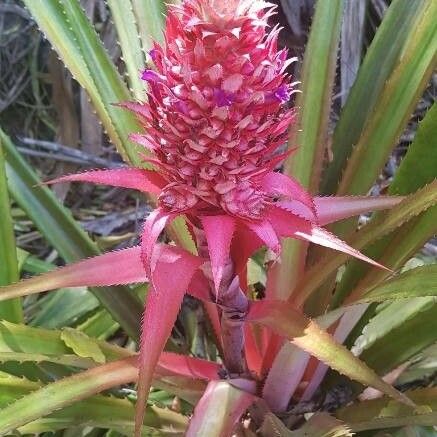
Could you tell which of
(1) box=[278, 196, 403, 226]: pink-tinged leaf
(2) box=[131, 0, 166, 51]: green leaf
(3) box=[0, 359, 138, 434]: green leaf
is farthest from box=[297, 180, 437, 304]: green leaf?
(2) box=[131, 0, 166, 51]: green leaf

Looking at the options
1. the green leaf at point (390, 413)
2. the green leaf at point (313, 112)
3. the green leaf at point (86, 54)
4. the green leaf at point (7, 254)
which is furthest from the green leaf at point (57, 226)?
the green leaf at point (390, 413)

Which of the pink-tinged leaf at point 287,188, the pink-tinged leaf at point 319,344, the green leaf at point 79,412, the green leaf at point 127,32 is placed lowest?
the green leaf at point 79,412

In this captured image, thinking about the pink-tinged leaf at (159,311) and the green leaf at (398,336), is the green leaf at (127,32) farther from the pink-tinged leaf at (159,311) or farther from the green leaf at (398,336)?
the green leaf at (398,336)

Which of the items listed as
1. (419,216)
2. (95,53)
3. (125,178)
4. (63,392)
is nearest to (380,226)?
(419,216)

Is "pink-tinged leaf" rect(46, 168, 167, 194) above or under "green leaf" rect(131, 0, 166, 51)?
under

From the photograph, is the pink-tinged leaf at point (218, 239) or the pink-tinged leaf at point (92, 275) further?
the pink-tinged leaf at point (92, 275)

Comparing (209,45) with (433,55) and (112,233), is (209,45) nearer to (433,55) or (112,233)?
(433,55)

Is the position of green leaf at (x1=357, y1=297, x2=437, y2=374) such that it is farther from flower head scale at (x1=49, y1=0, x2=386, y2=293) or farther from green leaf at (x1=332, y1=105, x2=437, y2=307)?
flower head scale at (x1=49, y1=0, x2=386, y2=293)
